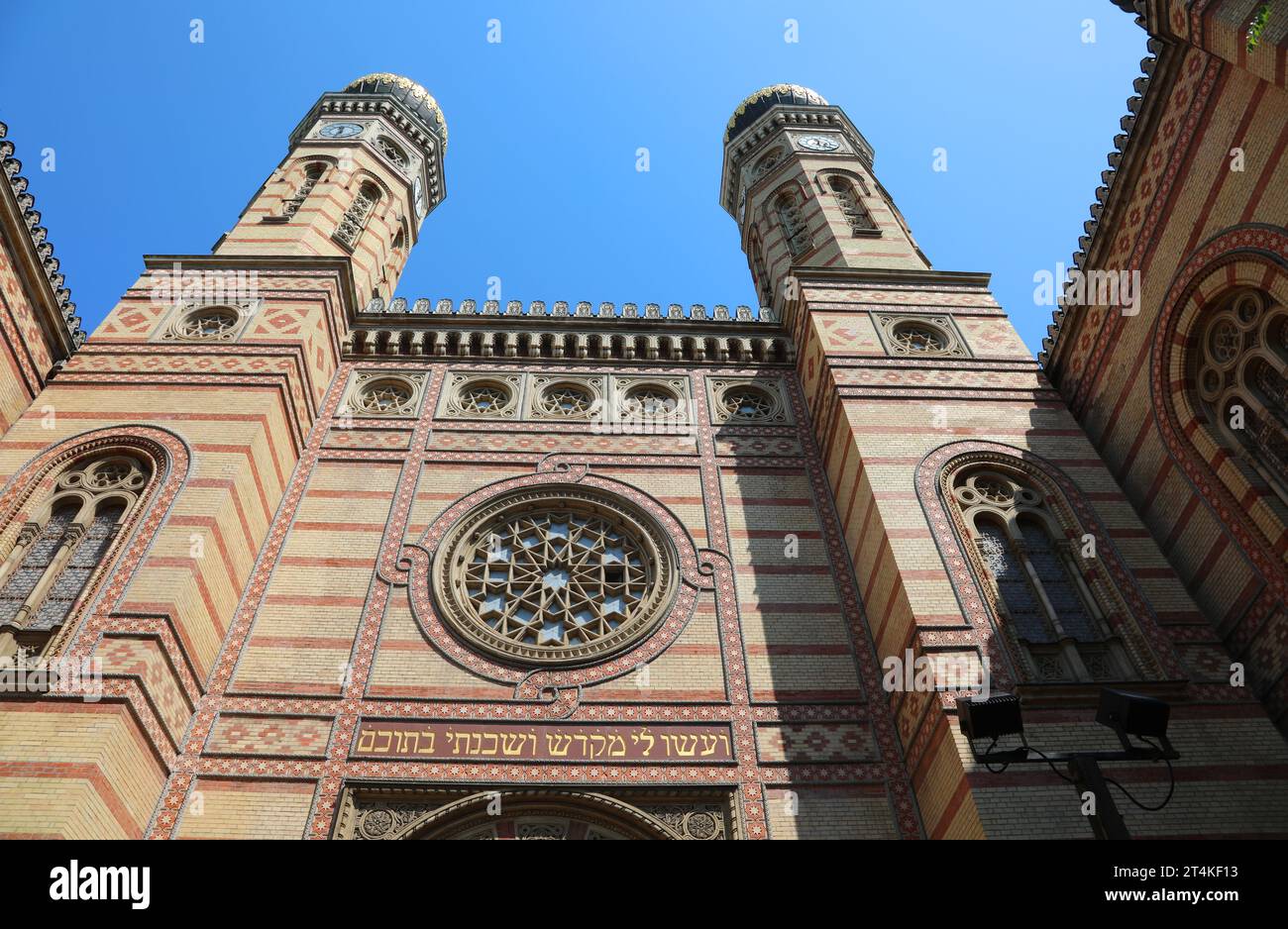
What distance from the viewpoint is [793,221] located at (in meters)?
15.5

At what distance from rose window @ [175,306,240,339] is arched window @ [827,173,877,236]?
934 cm

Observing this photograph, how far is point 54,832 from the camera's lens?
5922 mm

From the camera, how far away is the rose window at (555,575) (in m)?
8.64

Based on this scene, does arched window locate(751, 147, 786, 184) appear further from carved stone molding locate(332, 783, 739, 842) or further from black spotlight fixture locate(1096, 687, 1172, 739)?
black spotlight fixture locate(1096, 687, 1172, 739)

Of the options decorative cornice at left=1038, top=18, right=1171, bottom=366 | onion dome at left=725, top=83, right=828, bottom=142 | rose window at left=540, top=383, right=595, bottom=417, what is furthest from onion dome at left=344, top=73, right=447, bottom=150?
decorative cornice at left=1038, top=18, right=1171, bottom=366

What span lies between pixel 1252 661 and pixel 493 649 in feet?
21.5

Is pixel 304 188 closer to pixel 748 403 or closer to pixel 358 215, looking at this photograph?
pixel 358 215

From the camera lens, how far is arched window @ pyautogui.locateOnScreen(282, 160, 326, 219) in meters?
14.0

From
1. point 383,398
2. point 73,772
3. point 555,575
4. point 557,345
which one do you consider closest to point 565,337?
point 557,345

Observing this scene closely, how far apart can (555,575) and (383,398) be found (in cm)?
400

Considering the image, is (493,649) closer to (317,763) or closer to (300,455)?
(317,763)

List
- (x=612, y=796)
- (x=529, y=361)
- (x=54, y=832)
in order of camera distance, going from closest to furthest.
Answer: (x=54, y=832)
(x=612, y=796)
(x=529, y=361)
